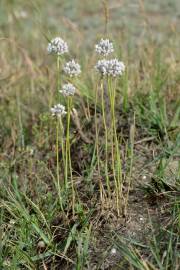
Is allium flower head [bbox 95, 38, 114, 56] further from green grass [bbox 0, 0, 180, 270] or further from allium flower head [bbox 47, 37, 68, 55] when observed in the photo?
green grass [bbox 0, 0, 180, 270]

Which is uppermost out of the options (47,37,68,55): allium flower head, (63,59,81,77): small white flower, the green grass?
(47,37,68,55): allium flower head

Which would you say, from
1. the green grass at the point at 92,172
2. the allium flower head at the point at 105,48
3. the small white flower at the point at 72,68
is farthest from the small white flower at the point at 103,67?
the green grass at the point at 92,172

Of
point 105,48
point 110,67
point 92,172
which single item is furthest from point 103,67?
point 92,172

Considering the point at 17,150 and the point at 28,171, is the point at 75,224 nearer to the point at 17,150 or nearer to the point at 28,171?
the point at 28,171

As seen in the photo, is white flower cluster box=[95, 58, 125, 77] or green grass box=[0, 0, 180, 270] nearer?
white flower cluster box=[95, 58, 125, 77]

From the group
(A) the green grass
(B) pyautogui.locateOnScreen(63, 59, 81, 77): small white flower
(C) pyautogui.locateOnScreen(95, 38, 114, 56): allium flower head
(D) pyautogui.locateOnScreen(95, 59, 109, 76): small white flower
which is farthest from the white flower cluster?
(A) the green grass

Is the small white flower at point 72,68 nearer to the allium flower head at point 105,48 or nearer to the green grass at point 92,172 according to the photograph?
the allium flower head at point 105,48

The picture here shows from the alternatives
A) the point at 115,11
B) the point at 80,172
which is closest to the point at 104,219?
the point at 80,172

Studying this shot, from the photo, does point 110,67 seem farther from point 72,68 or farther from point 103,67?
point 72,68

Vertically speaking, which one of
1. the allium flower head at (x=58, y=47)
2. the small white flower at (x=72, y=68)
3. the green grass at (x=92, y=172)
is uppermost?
the allium flower head at (x=58, y=47)
